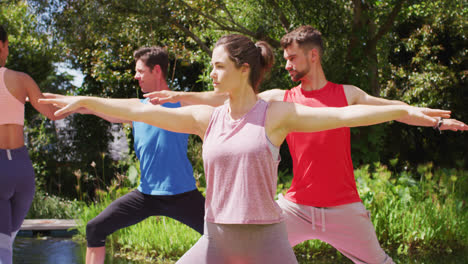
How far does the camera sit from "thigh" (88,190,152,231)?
359 cm

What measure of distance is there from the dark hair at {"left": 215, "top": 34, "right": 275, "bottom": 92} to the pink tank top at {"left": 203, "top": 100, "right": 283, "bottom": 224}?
0.96ft

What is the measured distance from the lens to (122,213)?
3.63 m

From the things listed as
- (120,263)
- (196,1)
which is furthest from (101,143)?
(120,263)

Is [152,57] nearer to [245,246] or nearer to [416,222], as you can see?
[245,246]

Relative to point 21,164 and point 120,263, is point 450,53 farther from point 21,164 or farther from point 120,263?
point 21,164

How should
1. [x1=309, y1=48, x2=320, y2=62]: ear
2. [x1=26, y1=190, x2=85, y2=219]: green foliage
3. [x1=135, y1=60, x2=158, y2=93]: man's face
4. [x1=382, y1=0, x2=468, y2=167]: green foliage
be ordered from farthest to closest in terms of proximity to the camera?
[x1=382, y1=0, x2=468, y2=167]: green foliage → [x1=26, y1=190, x2=85, y2=219]: green foliage → [x1=135, y1=60, x2=158, y2=93]: man's face → [x1=309, y1=48, x2=320, y2=62]: ear

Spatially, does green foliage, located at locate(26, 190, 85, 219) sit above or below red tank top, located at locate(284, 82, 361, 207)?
below

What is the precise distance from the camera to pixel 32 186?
3.36 meters

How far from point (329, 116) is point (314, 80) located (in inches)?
49.6

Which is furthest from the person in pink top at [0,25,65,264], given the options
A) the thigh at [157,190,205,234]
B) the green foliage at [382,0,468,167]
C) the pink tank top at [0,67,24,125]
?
the green foliage at [382,0,468,167]

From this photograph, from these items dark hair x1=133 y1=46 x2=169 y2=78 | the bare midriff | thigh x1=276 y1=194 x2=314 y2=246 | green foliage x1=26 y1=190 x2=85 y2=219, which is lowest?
green foliage x1=26 y1=190 x2=85 y2=219

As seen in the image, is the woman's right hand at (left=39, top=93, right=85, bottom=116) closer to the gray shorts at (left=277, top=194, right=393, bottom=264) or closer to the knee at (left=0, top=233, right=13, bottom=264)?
the knee at (left=0, top=233, right=13, bottom=264)

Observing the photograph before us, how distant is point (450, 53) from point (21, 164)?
1144 cm

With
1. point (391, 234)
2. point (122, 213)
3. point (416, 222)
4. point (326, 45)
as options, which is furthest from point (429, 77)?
point (122, 213)
